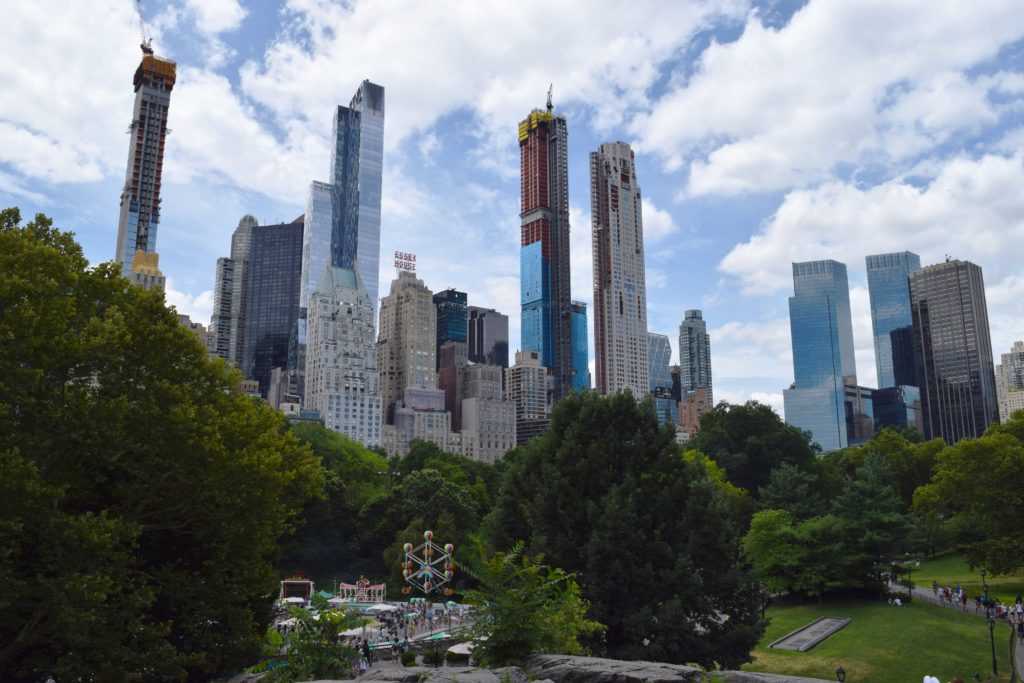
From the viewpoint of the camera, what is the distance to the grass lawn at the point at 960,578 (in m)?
50.7

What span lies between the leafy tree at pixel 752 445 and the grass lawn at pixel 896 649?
30695 millimetres

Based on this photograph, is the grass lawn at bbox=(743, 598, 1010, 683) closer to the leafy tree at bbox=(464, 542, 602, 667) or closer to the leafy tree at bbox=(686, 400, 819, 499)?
the leafy tree at bbox=(464, 542, 602, 667)

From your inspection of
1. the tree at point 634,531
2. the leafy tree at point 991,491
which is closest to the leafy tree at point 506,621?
the tree at point 634,531

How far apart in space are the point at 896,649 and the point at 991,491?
16534 mm

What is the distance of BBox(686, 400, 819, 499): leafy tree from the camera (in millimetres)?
77188

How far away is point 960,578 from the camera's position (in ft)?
194

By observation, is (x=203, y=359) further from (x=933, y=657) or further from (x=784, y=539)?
(x=784, y=539)

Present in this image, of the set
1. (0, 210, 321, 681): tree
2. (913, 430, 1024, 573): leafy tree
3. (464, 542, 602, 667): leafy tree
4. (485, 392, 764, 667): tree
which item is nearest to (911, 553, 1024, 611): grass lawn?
(913, 430, 1024, 573): leafy tree

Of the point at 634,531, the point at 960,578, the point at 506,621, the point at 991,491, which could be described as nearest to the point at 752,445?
the point at 960,578

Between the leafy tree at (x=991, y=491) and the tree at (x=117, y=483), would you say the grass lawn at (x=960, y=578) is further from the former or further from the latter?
the tree at (x=117, y=483)

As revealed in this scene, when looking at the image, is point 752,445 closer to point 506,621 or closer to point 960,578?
point 960,578

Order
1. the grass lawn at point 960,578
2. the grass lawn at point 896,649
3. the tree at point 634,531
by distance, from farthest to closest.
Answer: the grass lawn at point 960,578 → the grass lawn at point 896,649 → the tree at point 634,531

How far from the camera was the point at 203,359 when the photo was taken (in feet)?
77.5

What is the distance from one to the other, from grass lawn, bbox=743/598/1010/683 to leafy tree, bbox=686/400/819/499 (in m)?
30.7
